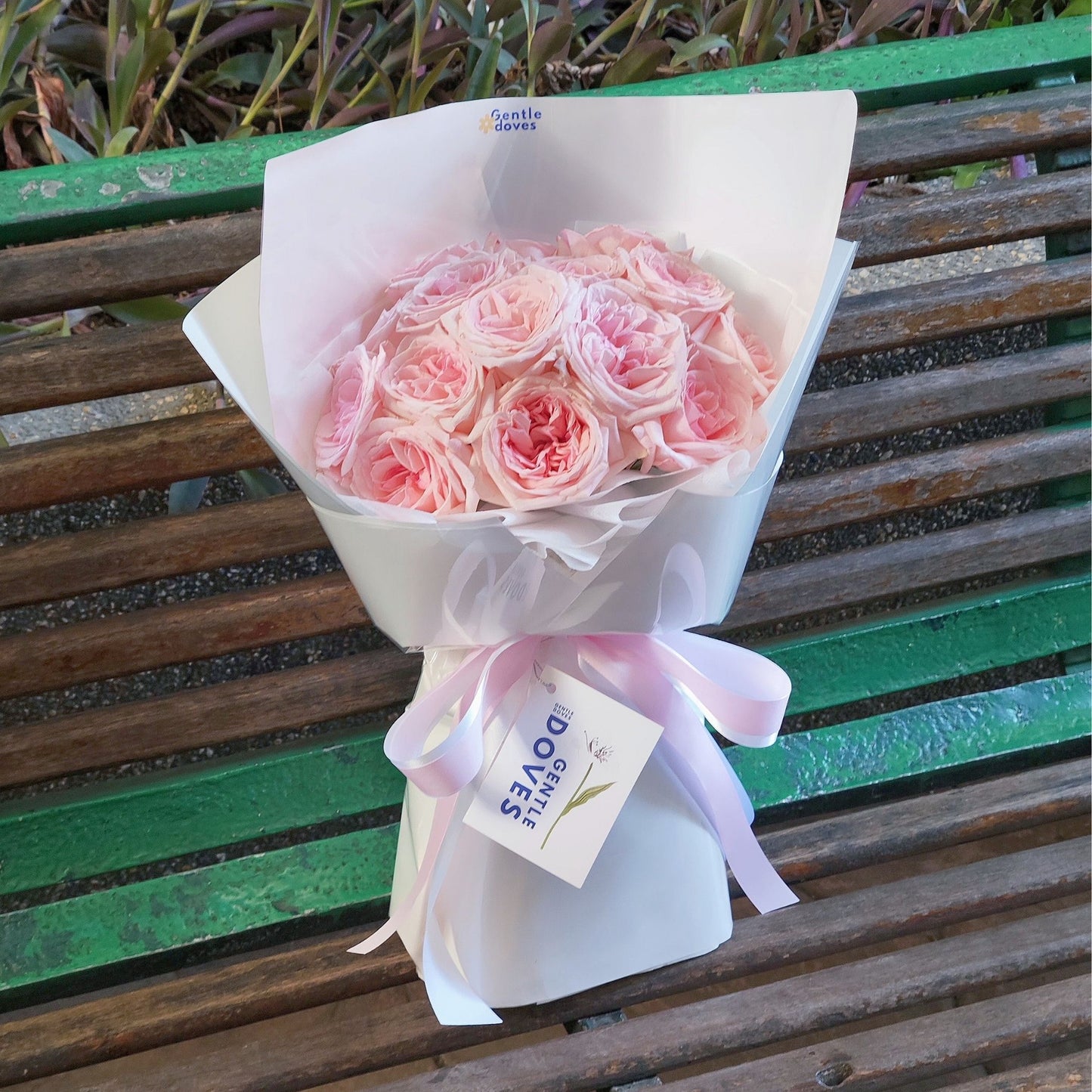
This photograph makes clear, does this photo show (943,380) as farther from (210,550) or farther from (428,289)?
(210,550)

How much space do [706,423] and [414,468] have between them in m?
0.14

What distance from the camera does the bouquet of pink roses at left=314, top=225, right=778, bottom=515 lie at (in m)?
0.47

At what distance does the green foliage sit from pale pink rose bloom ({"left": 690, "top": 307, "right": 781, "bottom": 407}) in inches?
15.9

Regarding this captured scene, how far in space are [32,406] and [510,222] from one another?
1.26 ft

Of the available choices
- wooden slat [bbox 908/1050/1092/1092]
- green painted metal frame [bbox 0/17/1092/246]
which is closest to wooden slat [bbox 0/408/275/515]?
green painted metal frame [bbox 0/17/1092/246]

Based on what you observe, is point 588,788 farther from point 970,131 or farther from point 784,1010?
point 970,131

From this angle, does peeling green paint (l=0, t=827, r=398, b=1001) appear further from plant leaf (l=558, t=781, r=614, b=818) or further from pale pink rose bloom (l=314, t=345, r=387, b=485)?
pale pink rose bloom (l=314, t=345, r=387, b=485)

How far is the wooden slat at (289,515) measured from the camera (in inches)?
28.9

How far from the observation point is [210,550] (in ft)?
2.48

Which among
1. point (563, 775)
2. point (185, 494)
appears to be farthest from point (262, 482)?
point (563, 775)

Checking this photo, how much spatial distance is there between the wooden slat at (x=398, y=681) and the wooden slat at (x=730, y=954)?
0.13m

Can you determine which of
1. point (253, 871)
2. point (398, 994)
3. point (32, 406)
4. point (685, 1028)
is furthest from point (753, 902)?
point (32, 406)

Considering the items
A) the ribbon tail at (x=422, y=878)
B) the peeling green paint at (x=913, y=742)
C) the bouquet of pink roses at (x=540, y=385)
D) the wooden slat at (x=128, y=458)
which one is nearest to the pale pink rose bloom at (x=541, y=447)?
the bouquet of pink roses at (x=540, y=385)

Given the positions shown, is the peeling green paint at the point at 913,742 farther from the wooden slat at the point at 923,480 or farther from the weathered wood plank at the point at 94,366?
the weathered wood plank at the point at 94,366
